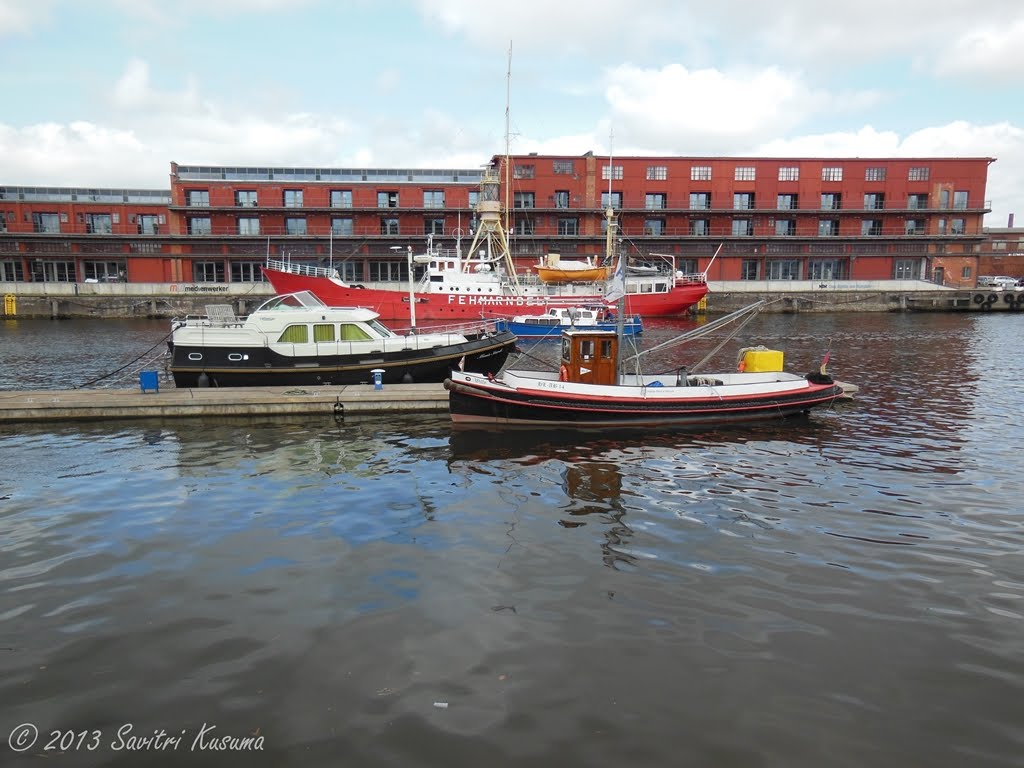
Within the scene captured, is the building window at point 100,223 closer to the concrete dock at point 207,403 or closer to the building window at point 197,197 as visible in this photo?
the building window at point 197,197

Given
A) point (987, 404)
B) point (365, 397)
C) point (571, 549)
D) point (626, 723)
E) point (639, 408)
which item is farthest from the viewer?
point (987, 404)

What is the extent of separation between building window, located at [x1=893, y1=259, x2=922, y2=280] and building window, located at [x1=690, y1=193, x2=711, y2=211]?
2233cm

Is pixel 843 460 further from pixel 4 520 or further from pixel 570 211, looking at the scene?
pixel 570 211

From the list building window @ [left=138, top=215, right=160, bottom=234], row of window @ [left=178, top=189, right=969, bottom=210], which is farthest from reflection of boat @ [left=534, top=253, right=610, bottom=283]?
building window @ [left=138, top=215, right=160, bottom=234]

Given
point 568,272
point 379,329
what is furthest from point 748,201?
point 379,329

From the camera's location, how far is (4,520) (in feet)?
36.8

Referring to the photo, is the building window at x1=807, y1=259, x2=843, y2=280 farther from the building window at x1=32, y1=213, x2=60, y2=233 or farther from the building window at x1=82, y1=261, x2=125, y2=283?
the building window at x1=32, y1=213, x2=60, y2=233

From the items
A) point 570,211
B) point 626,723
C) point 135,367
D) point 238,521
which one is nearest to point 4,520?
point 238,521

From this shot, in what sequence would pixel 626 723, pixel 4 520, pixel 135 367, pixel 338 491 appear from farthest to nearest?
pixel 135 367
pixel 338 491
pixel 4 520
pixel 626 723

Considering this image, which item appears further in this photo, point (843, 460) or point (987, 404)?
point (987, 404)

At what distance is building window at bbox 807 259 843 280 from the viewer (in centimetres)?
7394

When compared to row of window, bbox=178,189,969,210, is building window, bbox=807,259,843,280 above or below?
below

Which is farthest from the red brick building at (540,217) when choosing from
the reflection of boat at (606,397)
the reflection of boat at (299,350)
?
the reflection of boat at (606,397)

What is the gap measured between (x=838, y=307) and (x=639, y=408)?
57.8 metres
